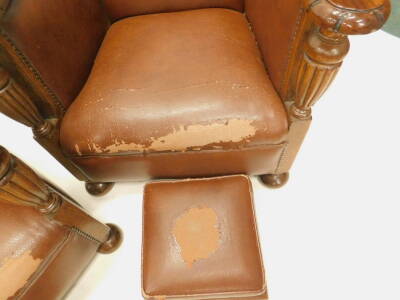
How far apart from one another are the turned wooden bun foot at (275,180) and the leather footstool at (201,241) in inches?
7.3

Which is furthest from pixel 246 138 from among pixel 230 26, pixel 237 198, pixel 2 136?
pixel 2 136

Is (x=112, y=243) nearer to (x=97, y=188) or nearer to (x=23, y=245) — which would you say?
(x=97, y=188)

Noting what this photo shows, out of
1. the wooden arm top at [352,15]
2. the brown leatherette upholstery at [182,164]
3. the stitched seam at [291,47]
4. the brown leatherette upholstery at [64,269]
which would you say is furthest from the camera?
the brown leatherette upholstery at [182,164]

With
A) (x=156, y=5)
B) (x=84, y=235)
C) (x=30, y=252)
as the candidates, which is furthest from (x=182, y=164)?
(x=156, y=5)

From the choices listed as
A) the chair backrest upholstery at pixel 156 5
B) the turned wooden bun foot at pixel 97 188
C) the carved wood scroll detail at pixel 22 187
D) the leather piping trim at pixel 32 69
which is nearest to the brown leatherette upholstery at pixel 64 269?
the carved wood scroll detail at pixel 22 187

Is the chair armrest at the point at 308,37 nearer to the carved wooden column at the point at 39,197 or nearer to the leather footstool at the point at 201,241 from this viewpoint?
the leather footstool at the point at 201,241

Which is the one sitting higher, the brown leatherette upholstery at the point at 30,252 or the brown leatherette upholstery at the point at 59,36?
the brown leatherette upholstery at the point at 59,36

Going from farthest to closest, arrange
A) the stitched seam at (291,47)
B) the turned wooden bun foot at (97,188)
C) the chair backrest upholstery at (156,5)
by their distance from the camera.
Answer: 1. the turned wooden bun foot at (97,188)
2. the chair backrest upholstery at (156,5)
3. the stitched seam at (291,47)

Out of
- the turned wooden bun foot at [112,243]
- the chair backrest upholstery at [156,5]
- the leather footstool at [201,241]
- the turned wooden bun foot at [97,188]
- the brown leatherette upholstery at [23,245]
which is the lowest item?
the turned wooden bun foot at [112,243]

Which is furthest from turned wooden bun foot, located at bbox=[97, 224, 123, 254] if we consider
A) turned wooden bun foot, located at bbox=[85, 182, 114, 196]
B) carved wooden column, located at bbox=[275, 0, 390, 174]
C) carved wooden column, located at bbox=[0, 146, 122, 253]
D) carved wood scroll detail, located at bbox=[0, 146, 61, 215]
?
carved wooden column, located at bbox=[275, 0, 390, 174]

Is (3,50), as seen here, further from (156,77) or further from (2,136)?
(2,136)

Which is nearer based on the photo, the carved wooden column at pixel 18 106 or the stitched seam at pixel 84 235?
the carved wooden column at pixel 18 106

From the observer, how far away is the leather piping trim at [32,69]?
0.66m

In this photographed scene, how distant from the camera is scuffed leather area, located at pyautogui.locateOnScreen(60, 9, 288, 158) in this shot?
80cm
